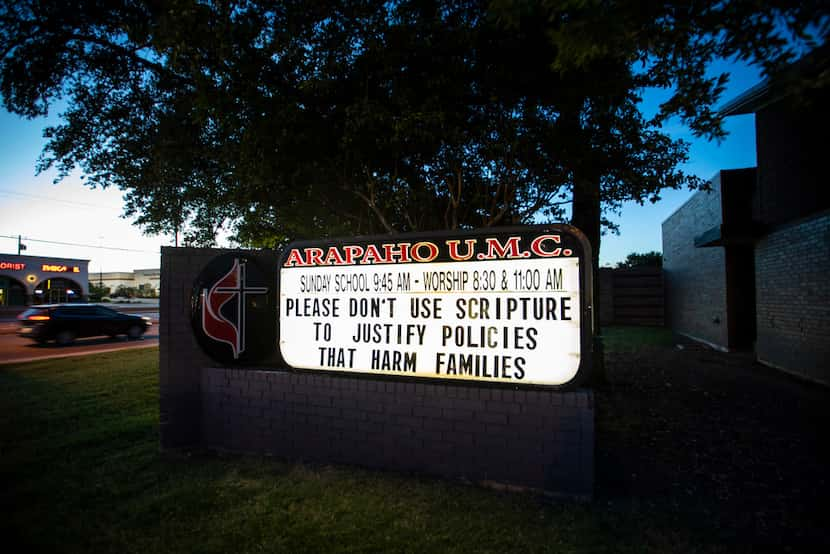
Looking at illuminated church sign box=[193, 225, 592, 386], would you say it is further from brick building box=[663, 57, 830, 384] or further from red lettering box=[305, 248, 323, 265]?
brick building box=[663, 57, 830, 384]

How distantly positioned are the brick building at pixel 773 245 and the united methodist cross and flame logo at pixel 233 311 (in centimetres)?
617

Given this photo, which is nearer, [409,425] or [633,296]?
[409,425]

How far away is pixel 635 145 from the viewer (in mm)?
6973

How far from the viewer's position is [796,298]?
9281 mm

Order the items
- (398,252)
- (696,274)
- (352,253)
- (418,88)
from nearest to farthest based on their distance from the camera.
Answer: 1. (398,252)
2. (352,253)
3. (418,88)
4. (696,274)

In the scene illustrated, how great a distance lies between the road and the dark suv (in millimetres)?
414

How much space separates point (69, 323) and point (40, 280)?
3760cm

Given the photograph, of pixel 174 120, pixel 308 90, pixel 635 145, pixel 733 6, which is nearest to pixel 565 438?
pixel 733 6

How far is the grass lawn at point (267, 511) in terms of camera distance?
327cm

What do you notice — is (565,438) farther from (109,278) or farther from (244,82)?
(109,278)

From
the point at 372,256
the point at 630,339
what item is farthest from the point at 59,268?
the point at 372,256

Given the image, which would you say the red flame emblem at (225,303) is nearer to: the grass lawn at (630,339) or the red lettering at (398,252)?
the red lettering at (398,252)

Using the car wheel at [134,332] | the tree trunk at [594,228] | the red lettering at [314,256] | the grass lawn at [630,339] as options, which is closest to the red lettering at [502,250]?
the red lettering at [314,256]

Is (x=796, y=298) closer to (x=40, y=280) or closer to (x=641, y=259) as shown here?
(x=641, y=259)
